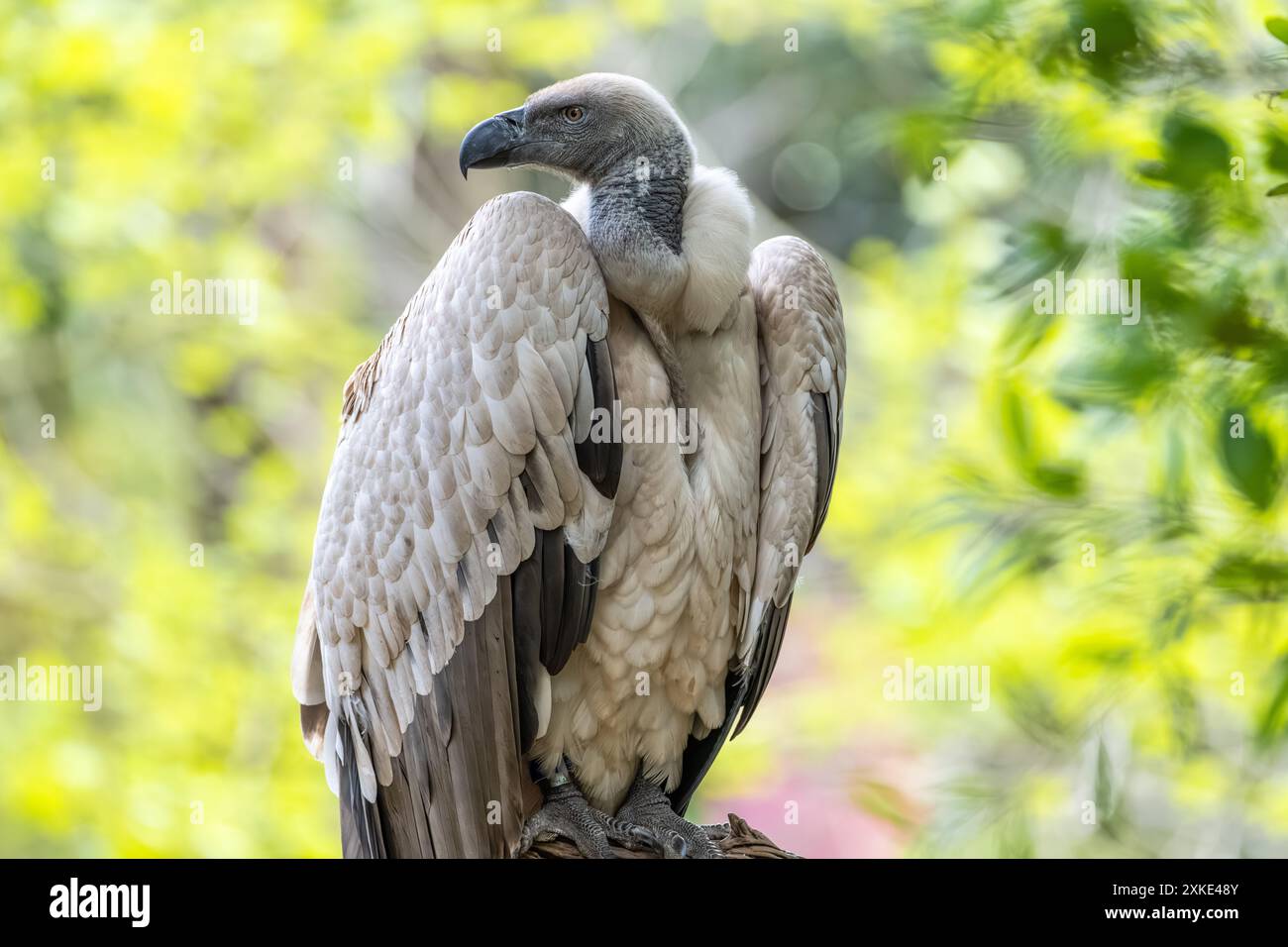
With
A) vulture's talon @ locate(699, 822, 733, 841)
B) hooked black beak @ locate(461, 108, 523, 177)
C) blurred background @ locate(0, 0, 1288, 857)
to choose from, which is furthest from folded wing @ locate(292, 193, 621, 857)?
blurred background @ locate(0, 0, 1288, 857)

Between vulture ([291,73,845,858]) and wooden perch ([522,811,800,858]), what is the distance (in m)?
0.03

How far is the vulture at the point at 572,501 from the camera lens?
8.09 feet

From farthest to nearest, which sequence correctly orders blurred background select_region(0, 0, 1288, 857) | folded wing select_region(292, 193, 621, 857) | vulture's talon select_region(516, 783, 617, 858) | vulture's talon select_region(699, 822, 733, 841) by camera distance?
blurred background select_region(0, 0, 1288, 857), vulture's talon select_region(699, 822, 733, 841), vulture's talon select_region(516, 783, 617, 858), folded wing select_region(292, 193, 621, 857)

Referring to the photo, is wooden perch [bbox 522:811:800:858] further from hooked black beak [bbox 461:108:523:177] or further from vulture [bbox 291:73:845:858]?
hooked black beak [bbox 461:108:523:177]

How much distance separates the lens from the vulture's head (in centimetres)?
267

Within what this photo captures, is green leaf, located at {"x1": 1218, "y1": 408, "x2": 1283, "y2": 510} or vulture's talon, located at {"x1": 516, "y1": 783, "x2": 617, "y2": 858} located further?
vulture's talon, located at {"x1": 516, "y1": 783, "x2": 617, "y2": 858}

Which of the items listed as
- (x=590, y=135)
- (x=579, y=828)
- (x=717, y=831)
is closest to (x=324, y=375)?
(x=590, y=135)

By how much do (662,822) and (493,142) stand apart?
1522 millimetres

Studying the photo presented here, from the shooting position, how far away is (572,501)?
97.0 inches

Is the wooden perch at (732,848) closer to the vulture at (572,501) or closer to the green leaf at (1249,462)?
the vulture at (572,501)

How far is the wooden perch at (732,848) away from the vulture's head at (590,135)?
140 cm

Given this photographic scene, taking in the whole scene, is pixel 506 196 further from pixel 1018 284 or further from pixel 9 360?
pixel 9 360

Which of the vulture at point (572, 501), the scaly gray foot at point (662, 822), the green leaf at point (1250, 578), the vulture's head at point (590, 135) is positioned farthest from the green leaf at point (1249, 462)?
the scaly gray foot at point (662, 822)

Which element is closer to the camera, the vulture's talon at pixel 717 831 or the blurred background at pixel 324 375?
the vulture's talon at pixel 717 831
